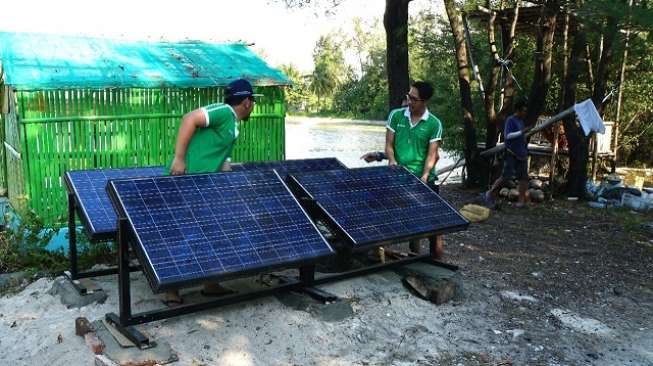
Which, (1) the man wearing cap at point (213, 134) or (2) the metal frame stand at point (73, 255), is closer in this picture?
(1) the man wearing cap at point (213, 134)

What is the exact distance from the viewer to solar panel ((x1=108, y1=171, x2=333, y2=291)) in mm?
3691

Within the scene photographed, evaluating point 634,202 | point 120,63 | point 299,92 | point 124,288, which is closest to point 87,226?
point 124,288

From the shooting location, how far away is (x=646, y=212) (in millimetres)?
10211

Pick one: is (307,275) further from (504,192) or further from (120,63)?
(504,192)

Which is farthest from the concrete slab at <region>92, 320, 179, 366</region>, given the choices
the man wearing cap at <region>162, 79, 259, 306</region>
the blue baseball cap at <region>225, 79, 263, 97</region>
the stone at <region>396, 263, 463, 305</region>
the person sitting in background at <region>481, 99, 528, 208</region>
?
the person sitting in background at <region>481, 99, 528, 208</region>

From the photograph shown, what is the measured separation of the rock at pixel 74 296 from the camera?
4676mm

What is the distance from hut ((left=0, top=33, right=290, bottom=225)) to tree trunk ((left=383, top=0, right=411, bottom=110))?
297 cm

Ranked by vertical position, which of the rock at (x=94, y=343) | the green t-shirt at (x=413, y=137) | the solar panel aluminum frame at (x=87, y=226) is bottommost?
the rock at (x=94, y=343)

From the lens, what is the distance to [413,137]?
584 centimetres

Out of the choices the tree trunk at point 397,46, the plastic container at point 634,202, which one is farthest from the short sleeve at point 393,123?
the plastic container at point 634,202

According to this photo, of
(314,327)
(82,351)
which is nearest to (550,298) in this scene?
(314,327)

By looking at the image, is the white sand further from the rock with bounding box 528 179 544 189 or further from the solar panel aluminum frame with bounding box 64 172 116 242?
the rock with bounding box 528 179 544 189

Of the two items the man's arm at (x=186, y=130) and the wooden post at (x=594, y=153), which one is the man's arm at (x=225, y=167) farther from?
the wooden post at (x=594, y=153)

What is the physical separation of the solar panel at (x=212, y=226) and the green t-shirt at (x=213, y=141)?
200 millimetres
